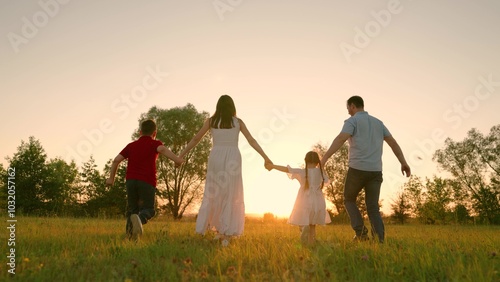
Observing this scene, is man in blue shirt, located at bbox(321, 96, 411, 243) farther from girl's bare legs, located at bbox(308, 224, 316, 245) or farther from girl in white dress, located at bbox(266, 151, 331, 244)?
girl's bare legs, located at bbox(308, 224, 316, 245)

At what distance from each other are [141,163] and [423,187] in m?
48.6

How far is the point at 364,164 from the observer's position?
887 centimetres

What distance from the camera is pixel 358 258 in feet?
19.4

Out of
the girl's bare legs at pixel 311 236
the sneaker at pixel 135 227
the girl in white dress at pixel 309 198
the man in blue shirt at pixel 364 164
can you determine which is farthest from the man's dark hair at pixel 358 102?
the sneaker at pixel 135 227

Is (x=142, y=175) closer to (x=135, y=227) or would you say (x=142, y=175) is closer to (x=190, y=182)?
(x=135, y=227)

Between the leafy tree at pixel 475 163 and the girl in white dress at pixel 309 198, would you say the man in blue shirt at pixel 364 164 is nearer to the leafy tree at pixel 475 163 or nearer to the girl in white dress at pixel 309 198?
the girl in white dress at pixel 309 198

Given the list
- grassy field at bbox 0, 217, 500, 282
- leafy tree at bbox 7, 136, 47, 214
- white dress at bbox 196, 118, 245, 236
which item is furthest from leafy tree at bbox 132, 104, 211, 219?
grassy field at bbox 0, 217, 500, 282

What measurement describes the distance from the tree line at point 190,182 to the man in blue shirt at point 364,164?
31390 mm

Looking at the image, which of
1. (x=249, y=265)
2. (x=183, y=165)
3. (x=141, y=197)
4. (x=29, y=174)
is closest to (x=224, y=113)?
(x=141, y=197)

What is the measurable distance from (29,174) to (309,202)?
57.4m

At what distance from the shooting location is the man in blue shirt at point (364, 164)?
879cm

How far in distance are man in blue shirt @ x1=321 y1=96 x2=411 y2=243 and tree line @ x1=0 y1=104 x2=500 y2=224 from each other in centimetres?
3139

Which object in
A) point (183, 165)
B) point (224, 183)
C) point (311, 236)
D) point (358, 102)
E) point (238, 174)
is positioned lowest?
point (311, 236)

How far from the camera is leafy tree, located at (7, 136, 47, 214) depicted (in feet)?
182
